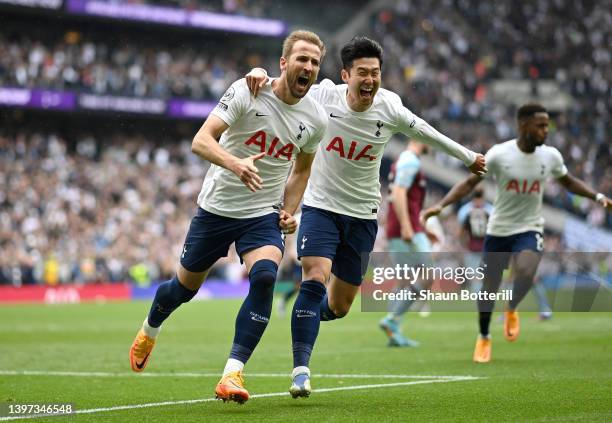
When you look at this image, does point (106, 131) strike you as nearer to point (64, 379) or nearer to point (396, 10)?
point (396, 10)

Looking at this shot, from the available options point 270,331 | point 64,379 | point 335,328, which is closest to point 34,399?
point 64,379

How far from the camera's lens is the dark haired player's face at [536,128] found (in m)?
11.1

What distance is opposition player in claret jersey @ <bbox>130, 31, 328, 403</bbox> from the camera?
7352 millimetres

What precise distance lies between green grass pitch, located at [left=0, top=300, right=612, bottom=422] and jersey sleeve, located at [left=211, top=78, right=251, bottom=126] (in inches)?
80.1

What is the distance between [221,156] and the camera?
681 centimetres

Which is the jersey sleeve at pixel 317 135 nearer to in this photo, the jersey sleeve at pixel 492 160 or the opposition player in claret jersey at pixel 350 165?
the opposition player in claret jersey at pixel 350 165

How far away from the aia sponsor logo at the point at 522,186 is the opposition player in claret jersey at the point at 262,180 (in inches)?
159

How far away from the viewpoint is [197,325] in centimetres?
1928

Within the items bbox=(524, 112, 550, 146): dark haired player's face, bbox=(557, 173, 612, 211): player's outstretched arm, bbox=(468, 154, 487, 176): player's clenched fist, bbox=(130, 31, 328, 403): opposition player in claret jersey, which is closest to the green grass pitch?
bbox=(130, 31, 328, 403): opposition player in claret jersey

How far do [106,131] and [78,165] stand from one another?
4.09 meters

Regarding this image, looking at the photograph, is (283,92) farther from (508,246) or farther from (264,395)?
(508,246)

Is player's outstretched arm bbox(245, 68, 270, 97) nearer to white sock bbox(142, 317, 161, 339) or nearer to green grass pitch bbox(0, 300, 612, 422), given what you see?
green grass pitch bbox(0, 300, 612, 422)

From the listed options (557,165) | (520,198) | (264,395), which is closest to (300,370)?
(264,395)

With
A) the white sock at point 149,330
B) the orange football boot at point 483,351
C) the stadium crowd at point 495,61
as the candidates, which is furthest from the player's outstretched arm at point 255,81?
the stadium crowd at point 495,61
